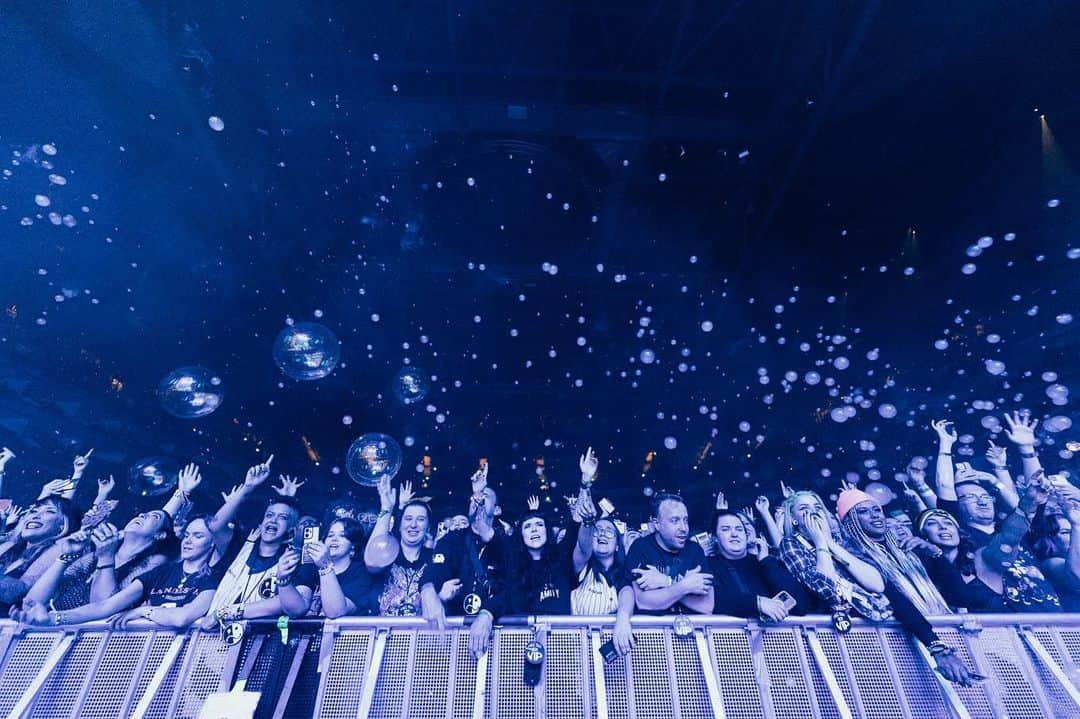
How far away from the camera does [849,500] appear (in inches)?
174

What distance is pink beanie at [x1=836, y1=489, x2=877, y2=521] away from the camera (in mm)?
4340

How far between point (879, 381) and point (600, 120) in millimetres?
8299

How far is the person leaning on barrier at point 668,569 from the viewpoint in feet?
11.7

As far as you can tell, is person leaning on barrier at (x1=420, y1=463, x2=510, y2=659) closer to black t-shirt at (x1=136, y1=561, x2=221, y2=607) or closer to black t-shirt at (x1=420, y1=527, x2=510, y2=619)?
black t-shirt at (x1=420, y1=527, x2=510, y2=619)

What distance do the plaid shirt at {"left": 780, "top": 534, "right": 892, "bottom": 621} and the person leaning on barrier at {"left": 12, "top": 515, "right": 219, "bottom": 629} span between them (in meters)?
4.52

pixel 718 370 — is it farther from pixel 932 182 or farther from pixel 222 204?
pixel 222 204

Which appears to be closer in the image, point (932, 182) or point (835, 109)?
point (835, 109)

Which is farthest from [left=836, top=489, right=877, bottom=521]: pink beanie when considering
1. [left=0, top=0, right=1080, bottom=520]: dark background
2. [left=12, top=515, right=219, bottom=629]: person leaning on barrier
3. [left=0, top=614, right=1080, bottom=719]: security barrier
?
[left=12, top=515, right=219, bottom=629]: person leaning on barrier

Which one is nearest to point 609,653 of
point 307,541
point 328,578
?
point 328,578

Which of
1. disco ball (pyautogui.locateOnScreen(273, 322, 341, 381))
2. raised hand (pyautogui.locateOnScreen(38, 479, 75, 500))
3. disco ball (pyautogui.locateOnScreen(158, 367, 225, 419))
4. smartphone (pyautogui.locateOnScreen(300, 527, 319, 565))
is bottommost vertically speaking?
smartphone (pyautogui.locateOnScreen(300, 527, 319, 565))

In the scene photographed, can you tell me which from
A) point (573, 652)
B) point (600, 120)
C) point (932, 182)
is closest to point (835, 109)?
point (932, 182)

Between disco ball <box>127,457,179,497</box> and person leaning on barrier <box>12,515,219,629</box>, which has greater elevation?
disco ball <box>127,457,179,497</box>

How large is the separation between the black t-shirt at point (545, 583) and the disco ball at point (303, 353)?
3613mm

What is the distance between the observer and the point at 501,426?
521 inches
